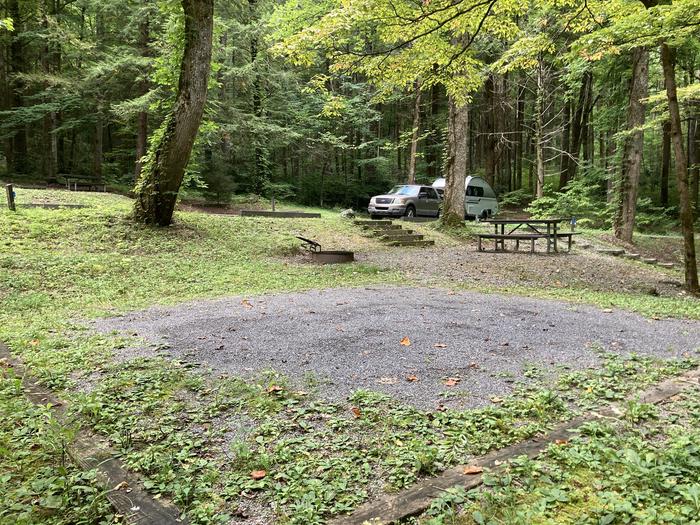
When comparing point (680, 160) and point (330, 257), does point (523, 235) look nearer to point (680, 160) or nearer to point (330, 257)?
point (680, 160)

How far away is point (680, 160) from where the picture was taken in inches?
332

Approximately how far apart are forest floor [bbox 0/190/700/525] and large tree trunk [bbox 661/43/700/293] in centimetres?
73

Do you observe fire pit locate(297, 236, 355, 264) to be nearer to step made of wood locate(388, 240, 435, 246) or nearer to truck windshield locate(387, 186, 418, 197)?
step made of wood locate(388, 240, 435, 246)

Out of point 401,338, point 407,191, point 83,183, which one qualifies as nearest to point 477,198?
point 407,191

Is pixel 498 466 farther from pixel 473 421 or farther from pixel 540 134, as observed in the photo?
pixel 540 134

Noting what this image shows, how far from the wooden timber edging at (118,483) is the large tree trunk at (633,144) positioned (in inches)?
649

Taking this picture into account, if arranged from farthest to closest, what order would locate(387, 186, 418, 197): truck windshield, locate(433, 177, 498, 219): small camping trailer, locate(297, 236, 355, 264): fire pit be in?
locate(433, 177, 498, 219): small camping trailer < locate(387, 186, 418, 197): truck windshield < locate(297, 236, 355, 264): fire pit

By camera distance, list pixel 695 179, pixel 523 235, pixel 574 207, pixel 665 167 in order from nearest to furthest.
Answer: pixel 523 235 < pixel 574 207 < pixel 695 179 < pixel 665 167

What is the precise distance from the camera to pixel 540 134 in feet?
66.5

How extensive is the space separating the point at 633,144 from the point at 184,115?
13.8 metres

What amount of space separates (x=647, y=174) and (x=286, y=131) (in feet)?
78.2

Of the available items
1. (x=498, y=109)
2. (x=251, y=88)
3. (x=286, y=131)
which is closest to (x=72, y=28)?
(x=251, y=88)

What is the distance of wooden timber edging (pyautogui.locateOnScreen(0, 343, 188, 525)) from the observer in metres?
2.18

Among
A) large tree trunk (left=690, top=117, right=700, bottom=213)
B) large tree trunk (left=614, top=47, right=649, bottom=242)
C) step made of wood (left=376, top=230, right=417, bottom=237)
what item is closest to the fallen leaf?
step made of wood (left=376, top=230, right=417, bottom=237)
